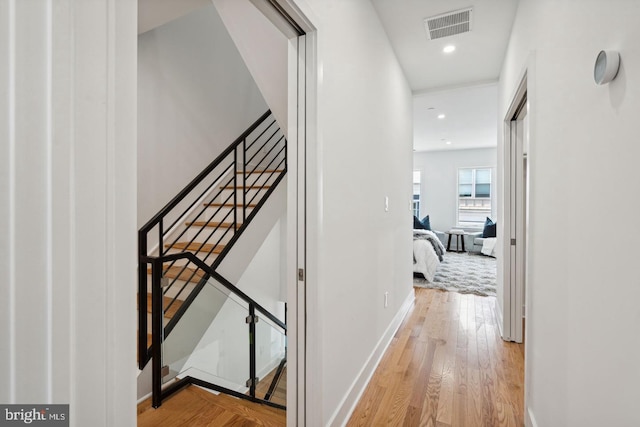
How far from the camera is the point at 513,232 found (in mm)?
2900

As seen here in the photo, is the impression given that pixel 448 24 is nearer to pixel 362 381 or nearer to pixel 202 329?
pixel 362 381

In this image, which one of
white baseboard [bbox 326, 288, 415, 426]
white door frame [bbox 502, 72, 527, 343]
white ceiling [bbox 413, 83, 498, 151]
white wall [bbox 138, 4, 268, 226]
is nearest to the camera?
white baseboard [bbox 326, 288, 415, 426]

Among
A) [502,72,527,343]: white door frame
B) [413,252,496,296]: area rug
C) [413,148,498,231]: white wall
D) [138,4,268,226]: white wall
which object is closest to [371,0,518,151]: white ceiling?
[502,72,527,343]: white door frame

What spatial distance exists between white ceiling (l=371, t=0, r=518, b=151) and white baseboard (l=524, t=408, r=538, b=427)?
2.57 meters

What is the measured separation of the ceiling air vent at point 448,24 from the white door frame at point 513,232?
33.4 inches

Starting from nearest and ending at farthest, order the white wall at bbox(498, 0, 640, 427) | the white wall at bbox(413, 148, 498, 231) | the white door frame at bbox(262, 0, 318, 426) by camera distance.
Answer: the white wall at bbox(498, 0, 640, 427) → the white door frame at bbox(262, 0, 318, 426) → the white wall at bbox(413, 148, 498, 231)

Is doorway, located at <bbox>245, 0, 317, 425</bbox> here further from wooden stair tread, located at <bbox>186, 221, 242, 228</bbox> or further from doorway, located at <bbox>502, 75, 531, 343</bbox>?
doorway, located at <bbox>502, 75, 531, 343</bbox>

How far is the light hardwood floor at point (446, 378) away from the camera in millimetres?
1857

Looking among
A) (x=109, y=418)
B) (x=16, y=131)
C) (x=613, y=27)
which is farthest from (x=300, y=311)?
(x=613, y=27)

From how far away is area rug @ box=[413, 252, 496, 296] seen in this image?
181 inches

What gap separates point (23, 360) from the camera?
0.50 metres

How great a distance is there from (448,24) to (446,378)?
8.67 feet

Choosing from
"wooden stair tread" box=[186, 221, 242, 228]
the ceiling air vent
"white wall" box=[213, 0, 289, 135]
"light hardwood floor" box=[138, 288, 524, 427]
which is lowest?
"light hardwood floor" box=[138, 288, 524, 427]

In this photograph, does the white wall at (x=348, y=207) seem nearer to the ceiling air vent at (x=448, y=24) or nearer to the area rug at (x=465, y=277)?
the ceiling air vent at (x=448, y=24)
